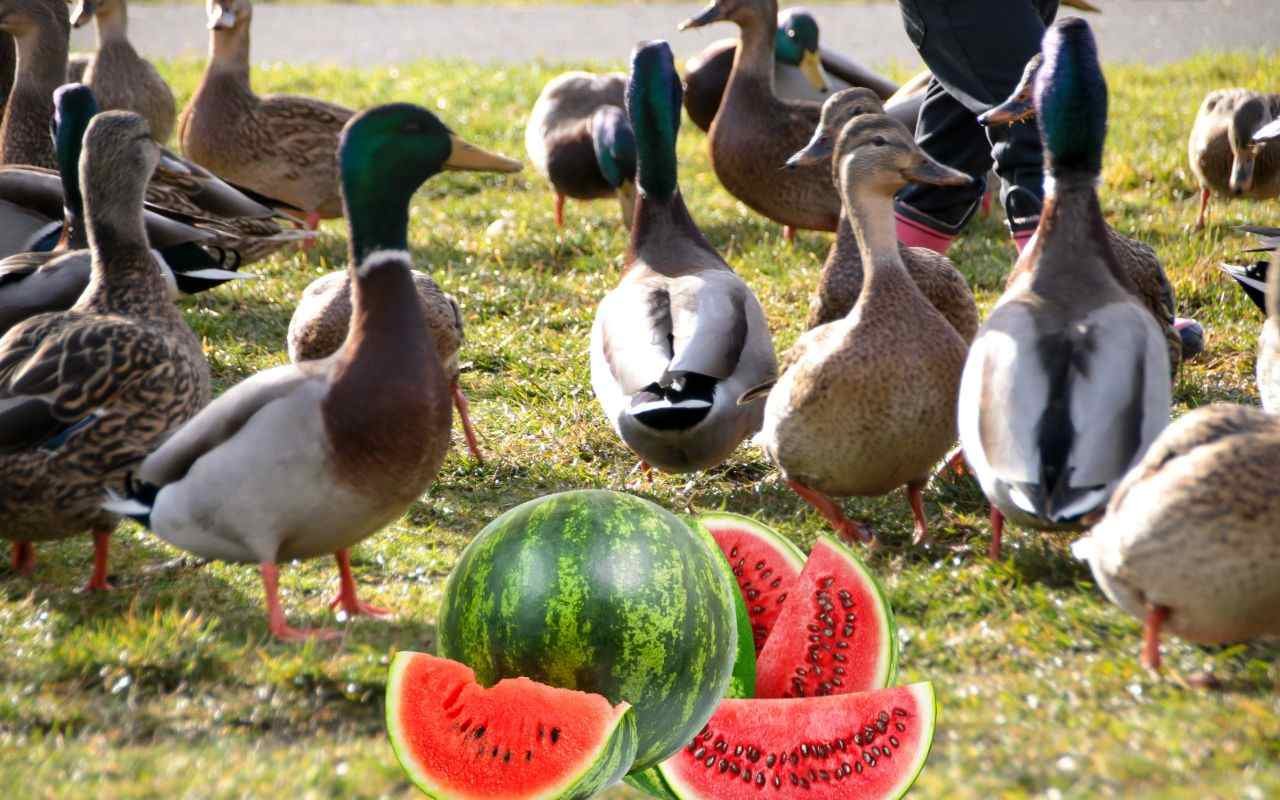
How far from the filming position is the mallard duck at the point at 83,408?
163 inches

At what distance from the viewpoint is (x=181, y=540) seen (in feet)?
12.9

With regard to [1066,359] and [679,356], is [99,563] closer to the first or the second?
[679,356]

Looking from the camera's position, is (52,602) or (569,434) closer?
(52,602)

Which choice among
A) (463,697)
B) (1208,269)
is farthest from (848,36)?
(463,697)

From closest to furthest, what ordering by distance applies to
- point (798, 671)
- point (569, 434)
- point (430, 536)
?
point (798, 671), point (430, 536), point (569, 434)

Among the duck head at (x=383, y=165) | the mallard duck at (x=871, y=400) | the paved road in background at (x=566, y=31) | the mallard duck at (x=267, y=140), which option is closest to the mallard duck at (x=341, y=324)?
the duck head at (x=383, y=165)

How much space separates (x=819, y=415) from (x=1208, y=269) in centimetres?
301

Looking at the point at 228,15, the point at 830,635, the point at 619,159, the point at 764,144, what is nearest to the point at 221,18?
the point at 228,15

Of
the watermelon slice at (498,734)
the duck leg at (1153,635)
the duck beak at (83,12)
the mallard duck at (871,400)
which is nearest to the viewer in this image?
the watermelon slice at (498,734)

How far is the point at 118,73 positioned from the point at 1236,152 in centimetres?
578

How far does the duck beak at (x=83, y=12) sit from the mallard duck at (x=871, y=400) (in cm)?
541

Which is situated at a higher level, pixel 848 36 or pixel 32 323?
pixel 32 323

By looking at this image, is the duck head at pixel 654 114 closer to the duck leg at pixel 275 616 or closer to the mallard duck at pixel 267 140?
the duck leg at pixel 275 616

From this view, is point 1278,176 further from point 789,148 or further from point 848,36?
point 848,36
